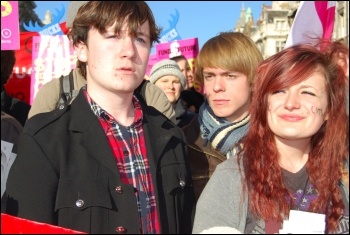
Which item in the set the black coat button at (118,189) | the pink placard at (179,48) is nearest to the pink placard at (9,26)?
the black coat button at (118,189)

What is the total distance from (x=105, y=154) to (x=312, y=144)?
89 centimetres

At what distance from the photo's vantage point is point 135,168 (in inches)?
79.7

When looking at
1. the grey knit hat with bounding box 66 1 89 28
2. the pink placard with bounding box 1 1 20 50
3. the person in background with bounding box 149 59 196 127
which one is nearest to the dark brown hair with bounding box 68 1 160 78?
the grey knit hat with bounding box 66 1 89 28

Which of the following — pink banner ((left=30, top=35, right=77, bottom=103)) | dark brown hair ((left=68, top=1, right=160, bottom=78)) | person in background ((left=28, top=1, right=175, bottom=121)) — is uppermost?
dark brown hair ((left=68, top=1, right=160, bottom=78))

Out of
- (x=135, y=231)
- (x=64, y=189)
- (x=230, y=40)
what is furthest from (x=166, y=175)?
(x=230, y=40)

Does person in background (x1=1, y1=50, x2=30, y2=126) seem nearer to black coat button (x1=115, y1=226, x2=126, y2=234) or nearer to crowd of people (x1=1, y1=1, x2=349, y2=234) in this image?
crowd of people (x1=1, y1=1, x2=349, y2=234)

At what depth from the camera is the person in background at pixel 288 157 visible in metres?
1.88

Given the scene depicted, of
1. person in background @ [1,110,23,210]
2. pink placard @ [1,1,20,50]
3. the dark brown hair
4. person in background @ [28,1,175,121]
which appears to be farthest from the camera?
Result: pink placard @ [1,1,20,50]

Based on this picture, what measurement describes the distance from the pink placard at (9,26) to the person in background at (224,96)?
5.63 feet

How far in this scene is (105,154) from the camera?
6.39ft

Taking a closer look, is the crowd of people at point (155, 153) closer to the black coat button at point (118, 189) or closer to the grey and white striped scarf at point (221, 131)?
the black coat button at point (118, 189)

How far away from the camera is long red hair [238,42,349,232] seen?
75.8 inches

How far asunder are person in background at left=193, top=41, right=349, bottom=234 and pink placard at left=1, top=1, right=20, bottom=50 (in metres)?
2.42

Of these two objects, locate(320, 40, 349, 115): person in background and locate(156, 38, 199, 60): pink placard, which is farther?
locate(156, 38, 199, 60): pink placard
